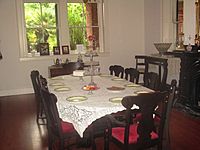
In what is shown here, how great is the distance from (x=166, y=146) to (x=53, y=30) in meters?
4.47

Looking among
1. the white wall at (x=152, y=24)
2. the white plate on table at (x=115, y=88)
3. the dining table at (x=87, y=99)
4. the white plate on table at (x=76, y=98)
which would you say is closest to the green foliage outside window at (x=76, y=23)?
the white wall at (x=152, y=24)

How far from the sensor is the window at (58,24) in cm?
619

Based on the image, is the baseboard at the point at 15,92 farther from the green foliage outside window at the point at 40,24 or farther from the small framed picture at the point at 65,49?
the small framed picture at the point at 65,49

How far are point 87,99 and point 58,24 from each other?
4169 millimetres

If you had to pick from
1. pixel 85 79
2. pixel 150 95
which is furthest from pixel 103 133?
pixel 85 79

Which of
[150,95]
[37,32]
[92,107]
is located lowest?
[92,107]

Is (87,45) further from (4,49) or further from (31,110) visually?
(31,110)

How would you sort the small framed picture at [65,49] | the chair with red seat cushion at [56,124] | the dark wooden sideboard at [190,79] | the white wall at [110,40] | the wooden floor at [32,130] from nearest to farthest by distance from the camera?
the chair with red seat cushion at [56,124], the wooden floor at [32,130], the dark wooden sideboard at [190,79], the white wall at [110,40], the small framed picture at [65,49]

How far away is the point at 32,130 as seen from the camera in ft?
12.6


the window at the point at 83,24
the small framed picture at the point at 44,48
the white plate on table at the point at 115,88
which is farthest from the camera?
the window at the point at 83,24

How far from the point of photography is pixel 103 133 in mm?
2744

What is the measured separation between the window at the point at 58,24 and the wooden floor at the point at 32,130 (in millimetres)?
1899

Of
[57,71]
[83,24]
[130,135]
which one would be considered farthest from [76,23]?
[130,135]

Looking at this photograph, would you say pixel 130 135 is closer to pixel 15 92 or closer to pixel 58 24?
pixel 15 92
